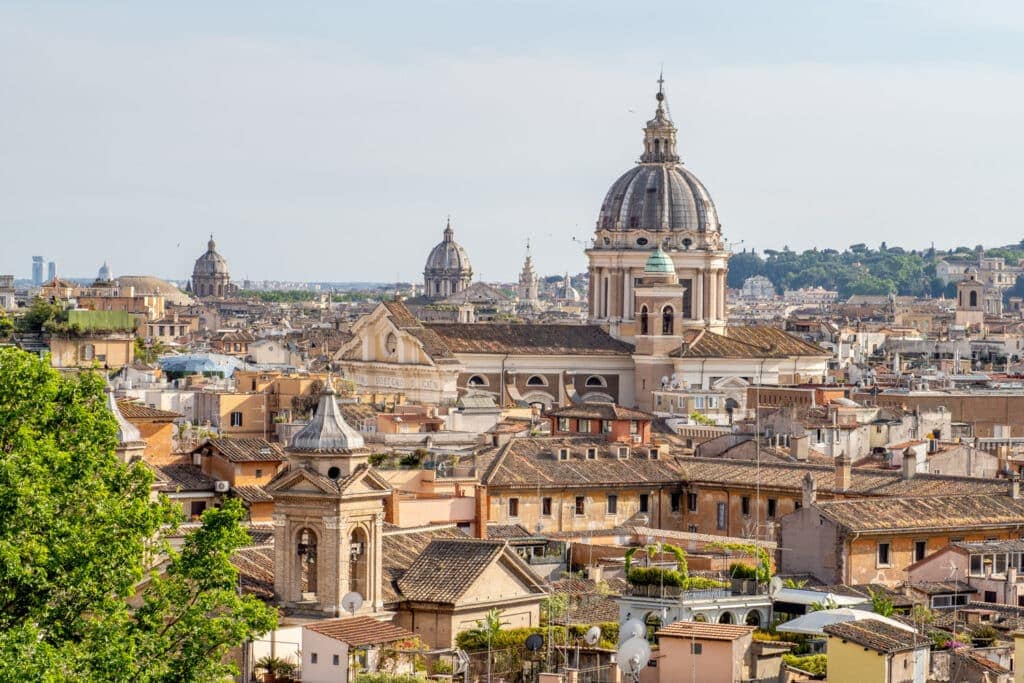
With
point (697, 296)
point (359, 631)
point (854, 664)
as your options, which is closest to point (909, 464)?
point (854, 664)

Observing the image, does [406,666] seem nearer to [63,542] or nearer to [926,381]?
[63,542]

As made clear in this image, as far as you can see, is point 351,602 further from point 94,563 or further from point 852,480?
point 852,480

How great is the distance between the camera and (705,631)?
28.3 m

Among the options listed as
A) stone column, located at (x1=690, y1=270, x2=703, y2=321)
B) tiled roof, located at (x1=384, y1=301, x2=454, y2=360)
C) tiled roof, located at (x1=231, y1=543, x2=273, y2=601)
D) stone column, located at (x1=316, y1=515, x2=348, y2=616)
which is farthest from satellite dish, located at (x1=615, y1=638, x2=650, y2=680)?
stone column, located at (x1=690, y1=270, x2=703, y2=321)

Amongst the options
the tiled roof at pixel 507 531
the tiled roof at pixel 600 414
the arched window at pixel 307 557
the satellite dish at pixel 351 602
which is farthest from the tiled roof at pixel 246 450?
the tiled roof at pixel 600 414

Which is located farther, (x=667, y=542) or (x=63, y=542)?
(x=667, y=542)

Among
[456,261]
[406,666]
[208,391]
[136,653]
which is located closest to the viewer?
[136,653]

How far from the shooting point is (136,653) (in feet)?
79.2

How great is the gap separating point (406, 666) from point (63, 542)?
4548mm

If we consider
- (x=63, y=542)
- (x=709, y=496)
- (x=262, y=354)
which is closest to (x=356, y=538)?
(x=63, y=542)

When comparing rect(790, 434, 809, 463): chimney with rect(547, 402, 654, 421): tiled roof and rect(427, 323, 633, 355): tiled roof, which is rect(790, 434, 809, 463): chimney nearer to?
rect(547, 402, 654, 421): tiled roof

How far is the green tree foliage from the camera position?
78.8 feet

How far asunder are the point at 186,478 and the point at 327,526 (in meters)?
9.76

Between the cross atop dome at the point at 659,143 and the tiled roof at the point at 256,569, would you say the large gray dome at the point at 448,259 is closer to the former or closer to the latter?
the cross atop dome at the point at 659,143
